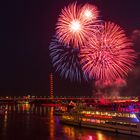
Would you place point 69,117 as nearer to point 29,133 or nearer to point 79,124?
point 79,124

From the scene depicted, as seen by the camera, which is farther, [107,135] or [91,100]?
[91,100]

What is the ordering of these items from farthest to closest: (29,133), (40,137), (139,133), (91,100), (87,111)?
1. (91,100)
2. (87,111)
3. (29,133)
4. (40,137)
5. (139,133)

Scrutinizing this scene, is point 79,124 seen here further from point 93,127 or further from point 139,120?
point 139,120

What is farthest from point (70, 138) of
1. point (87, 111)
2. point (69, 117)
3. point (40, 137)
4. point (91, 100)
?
point (91, 100)

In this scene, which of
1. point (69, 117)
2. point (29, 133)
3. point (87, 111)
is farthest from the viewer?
point (69, 117)

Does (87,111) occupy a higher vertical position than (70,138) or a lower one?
higher

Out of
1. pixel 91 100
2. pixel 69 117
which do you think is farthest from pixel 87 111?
pixel 91 100
